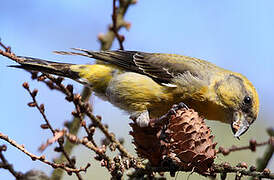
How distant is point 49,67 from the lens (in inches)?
163

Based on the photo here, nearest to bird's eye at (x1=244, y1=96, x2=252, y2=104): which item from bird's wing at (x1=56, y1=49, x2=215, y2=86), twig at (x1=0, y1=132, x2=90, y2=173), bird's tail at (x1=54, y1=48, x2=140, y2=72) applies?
bird's wing at (x1=56, y1=49, x2=215, y2=86)

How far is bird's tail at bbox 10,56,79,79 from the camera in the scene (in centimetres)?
380

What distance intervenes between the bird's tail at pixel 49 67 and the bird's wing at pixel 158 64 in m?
0.21

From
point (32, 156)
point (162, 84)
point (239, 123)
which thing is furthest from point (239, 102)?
point (32, 156)

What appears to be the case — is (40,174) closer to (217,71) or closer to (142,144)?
(142,144)

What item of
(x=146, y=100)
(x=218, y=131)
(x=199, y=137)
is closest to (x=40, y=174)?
(x=199, y=137)

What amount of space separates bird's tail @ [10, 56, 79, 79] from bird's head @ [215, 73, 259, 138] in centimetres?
165

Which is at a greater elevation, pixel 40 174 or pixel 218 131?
pixel 40 174

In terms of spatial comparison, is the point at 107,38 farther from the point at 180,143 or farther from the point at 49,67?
the point at 180,143

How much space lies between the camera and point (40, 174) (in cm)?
221

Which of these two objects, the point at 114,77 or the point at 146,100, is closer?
the point at 146,100

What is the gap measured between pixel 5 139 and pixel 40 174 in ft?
0.92

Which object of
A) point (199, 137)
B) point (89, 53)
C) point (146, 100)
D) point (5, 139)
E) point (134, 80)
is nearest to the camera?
point (5, 139)

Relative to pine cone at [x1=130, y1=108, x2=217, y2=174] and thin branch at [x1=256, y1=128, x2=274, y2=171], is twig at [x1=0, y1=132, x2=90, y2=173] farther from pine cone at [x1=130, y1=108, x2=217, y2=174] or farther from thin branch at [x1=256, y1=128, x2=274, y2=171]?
thin branch at [x1=256, y1=128, x2=274, y2=171]
